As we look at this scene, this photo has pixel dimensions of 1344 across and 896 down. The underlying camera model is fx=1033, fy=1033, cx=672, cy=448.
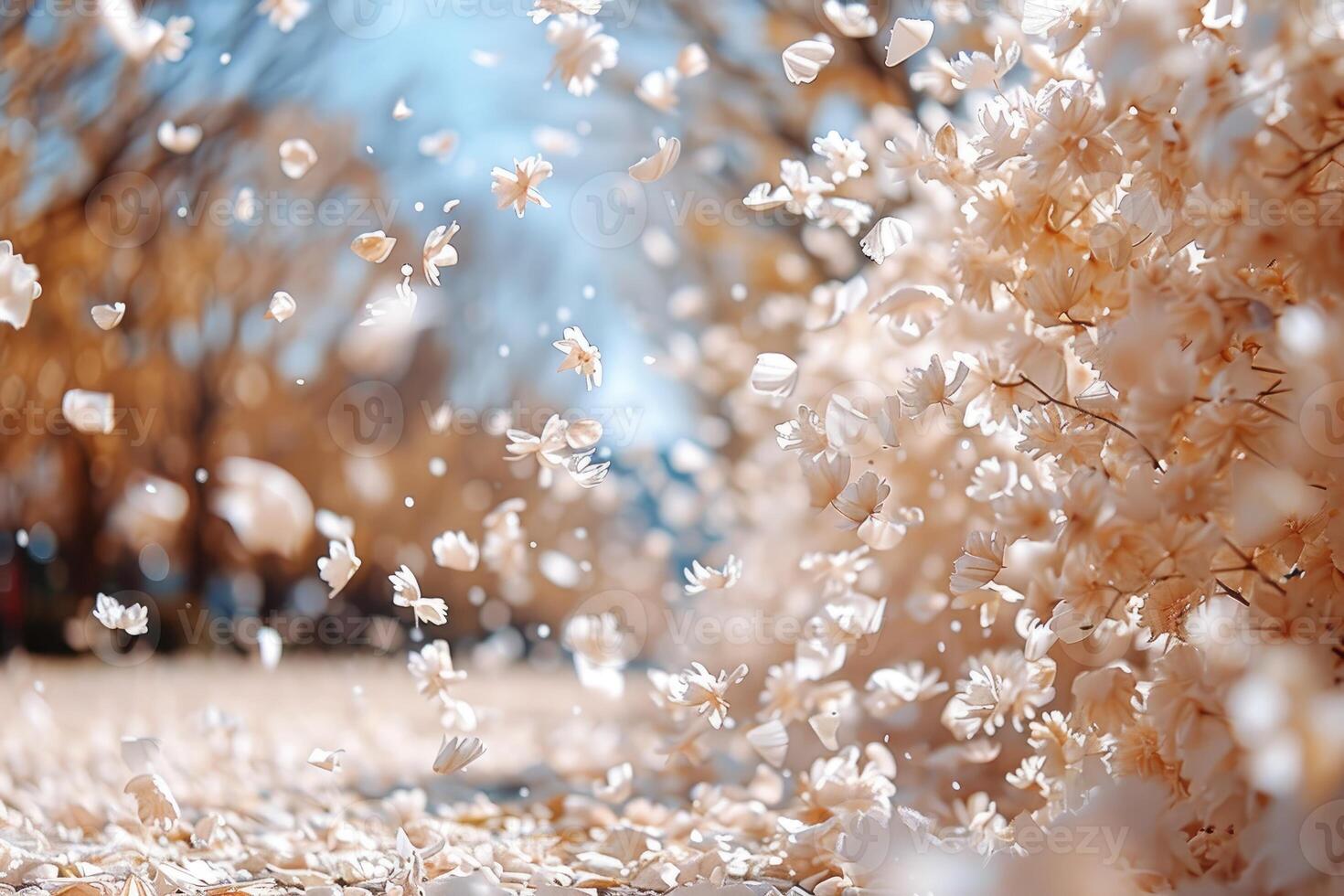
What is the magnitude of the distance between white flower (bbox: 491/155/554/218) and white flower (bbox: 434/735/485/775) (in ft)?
0.98

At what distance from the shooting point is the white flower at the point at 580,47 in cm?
64

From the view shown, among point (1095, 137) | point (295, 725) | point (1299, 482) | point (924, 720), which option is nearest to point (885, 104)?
point (924, 720)

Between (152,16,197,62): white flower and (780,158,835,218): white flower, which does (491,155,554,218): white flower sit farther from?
(152,16,197,62): white flower

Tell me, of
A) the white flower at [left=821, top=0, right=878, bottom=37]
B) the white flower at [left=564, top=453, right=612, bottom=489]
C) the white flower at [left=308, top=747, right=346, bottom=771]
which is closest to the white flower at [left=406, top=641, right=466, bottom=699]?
the white flower at [left=308, top=747, right=346, bottom=771]

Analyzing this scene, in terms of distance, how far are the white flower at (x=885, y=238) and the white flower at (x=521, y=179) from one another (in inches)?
7.2

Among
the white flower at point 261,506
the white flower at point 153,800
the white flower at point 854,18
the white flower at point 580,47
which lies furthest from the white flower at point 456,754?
the white flower at point 261,506

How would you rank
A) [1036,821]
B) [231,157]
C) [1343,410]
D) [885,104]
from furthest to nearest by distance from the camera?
[231,157] < [885,104] < [1036,821] < [1343,410]

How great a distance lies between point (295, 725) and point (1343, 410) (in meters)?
1.22

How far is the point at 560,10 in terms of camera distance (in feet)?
1.90

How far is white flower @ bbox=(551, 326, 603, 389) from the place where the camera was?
0.57 meters

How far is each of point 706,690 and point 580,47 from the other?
40 cm

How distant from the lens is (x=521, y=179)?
59 centimetres

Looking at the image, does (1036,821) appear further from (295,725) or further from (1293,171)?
(295,725)

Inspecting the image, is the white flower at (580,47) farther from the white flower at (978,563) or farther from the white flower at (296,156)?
the white flower at (978,563)
